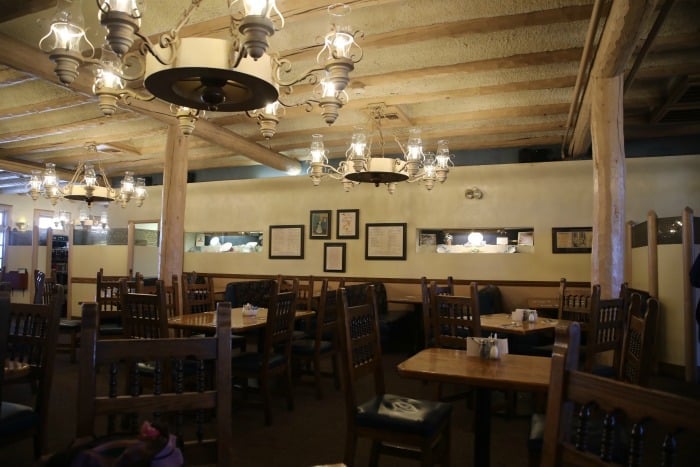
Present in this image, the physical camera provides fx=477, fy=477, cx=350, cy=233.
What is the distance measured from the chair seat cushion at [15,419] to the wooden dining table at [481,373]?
1.89 meters

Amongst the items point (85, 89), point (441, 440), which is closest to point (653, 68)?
point (441, 440)

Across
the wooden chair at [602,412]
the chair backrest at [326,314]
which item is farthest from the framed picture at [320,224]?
the wooden chair at [602,412]

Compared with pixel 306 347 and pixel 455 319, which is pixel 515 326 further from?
pixel 306 347

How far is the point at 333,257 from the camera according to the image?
8312 millimetres

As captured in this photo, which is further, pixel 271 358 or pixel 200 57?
pixel 271 358

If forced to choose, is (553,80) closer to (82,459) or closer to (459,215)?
(459,215)

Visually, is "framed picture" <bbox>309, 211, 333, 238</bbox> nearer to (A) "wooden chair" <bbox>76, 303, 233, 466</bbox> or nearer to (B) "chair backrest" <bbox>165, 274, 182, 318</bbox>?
(B) "chair backrest" <bbox>165, 274, 182, 318</bbox>

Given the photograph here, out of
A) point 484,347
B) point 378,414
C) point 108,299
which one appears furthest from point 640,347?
point 108,299

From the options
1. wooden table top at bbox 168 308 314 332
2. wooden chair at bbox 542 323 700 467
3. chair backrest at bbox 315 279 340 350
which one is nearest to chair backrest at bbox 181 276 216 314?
wooden table top at bbox 168 308 314 332

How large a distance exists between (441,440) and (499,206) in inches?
212

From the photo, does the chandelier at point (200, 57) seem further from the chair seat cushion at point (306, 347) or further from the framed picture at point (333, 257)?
the framed picture at point (333, 257)

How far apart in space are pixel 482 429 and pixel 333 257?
5841 mm

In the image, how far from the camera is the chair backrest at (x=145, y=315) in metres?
3.32

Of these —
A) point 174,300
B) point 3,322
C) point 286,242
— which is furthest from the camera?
point 286,242
